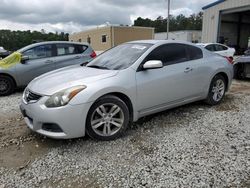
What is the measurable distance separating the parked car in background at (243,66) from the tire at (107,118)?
6.17m

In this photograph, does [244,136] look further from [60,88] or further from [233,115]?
[60,88]

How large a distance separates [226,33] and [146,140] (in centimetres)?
2811

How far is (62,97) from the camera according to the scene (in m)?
3.17

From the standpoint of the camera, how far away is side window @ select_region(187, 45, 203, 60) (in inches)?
183

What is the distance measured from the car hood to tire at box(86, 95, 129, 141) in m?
0.35

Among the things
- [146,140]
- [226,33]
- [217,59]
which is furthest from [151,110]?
[226,33]

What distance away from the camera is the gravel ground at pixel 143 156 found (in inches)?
105

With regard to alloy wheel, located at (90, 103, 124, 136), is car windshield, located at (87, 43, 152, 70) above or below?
above

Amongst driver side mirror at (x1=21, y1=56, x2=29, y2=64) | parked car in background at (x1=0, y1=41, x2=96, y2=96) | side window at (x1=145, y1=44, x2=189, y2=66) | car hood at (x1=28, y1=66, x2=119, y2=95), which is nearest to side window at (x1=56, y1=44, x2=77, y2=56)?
parked car in background at (x1=0, y1=41, x2=96, y2=96)

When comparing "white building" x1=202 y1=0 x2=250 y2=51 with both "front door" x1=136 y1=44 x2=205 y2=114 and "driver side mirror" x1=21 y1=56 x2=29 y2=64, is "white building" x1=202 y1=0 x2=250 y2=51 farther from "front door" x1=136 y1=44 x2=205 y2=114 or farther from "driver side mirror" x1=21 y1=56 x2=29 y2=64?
"driver side mirror" x1=21 y1=56 x2=29 y2=64

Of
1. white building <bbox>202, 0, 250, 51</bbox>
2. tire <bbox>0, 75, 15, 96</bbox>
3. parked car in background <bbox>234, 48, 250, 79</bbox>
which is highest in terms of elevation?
white building <bbox>202, 0, 250, 51</bbox>

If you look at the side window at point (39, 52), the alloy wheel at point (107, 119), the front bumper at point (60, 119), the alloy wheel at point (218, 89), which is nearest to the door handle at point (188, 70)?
the alloy wheel at point (218, 89)

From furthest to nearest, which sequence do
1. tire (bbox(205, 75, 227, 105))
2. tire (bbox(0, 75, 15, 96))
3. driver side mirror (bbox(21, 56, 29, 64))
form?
driver side mirror (bbox(21, 56, 29, 64))
tire (bbox(0, 75, 15, 96))
tire (bbox(205, 75, 227, 105))

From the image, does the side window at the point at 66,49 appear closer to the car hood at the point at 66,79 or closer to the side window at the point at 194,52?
the car hood at the point at 66,79
